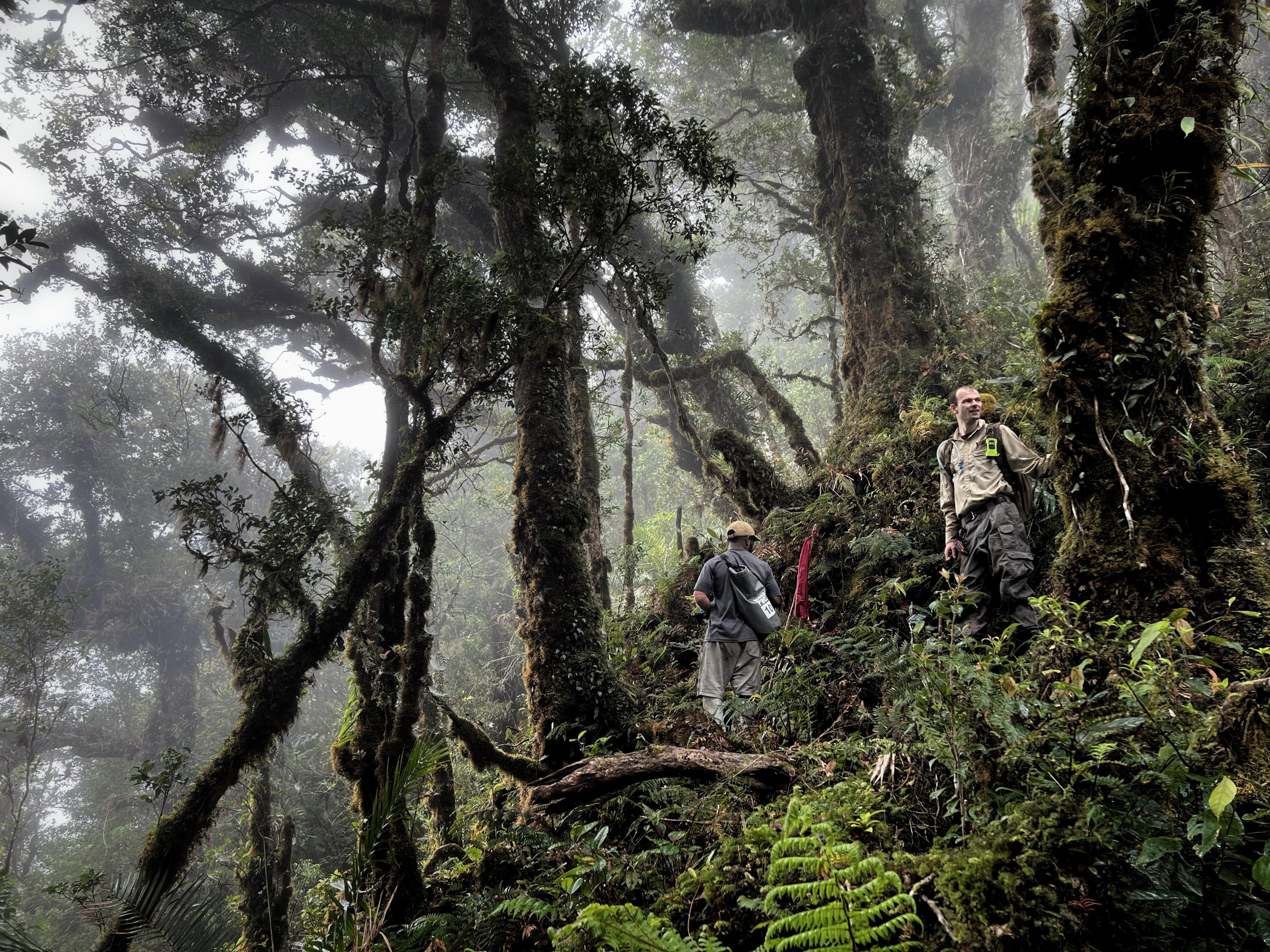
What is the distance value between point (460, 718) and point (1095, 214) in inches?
206

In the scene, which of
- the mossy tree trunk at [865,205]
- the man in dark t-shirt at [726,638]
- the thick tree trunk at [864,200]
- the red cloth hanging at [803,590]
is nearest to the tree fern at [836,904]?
the man in dark t-shirt at [726,638]

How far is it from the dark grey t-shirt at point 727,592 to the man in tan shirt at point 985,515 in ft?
5.59

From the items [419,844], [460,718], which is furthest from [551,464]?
[419,844]

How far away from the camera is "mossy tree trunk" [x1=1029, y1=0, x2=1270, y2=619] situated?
10.3ft

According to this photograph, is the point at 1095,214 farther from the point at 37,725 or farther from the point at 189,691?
the point at 189,691

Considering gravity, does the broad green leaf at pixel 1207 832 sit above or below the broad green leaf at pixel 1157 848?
above

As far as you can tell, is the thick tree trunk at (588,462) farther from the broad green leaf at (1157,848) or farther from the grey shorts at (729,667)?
the broad green leaf at (1157,848)

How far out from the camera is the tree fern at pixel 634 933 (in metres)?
1.67

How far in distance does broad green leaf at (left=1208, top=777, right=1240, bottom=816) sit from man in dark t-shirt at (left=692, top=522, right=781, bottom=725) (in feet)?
13.5

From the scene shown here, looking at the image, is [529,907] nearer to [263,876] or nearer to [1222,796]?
[1222,796]

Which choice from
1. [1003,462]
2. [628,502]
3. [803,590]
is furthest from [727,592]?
[628,502]

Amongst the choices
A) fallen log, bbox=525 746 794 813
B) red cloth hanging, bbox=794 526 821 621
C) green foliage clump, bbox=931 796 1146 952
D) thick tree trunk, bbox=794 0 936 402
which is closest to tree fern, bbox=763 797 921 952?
green foliage clump, bbox=931 796 1146 952

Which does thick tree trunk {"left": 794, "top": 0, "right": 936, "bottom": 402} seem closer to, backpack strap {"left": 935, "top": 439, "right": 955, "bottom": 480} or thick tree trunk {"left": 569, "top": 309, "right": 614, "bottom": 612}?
thick tree trunk {"left": 569, "top": 309, "right": 614, "bottom": 612}

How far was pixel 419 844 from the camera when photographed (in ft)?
22.8
